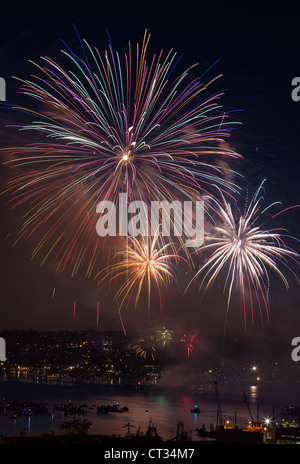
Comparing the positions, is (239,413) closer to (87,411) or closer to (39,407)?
(87,411)

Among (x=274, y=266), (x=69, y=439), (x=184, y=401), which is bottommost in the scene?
(x=184, y=401)

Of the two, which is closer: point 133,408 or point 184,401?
point 133,408

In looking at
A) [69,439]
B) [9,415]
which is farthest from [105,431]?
[69,439]
